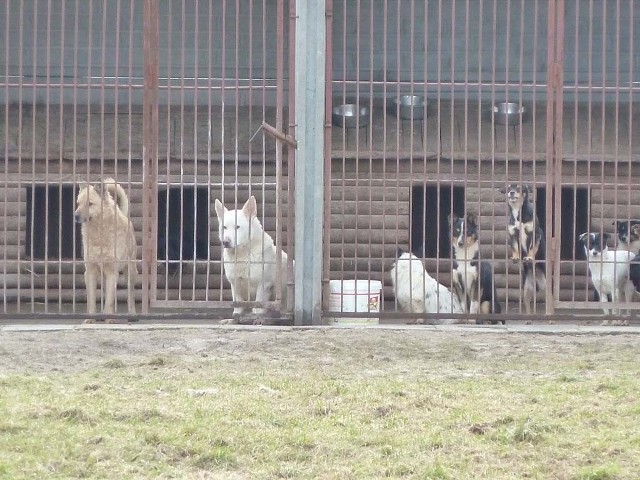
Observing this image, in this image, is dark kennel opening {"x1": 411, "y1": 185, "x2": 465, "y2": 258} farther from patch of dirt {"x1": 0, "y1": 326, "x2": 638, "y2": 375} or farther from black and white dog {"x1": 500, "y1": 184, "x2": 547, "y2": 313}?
patch of dirt {"x1": 0, "y1": 326, "x2": 638, "y2": 375}

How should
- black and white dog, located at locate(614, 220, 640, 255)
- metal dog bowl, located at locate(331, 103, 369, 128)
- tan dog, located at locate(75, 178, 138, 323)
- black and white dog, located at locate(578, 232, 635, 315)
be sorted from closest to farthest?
tan dog, located at locate(75, 178, 138, 323)
black and white dog, located at locate(578, 232, 635, 315)
black and white dog, located at locate(614, 220, 640, 255)
metal dog bowl, located at locate(331, 103, 369, 128)

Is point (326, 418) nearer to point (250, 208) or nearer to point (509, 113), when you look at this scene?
point (250, 208)

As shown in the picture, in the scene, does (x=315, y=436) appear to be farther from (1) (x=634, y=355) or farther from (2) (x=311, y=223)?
(2) (x=311, y=223)

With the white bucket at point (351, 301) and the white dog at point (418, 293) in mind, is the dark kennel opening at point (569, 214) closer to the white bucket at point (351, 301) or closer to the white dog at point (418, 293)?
the white dog at point (418, 293)

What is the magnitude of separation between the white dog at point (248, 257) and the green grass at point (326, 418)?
7.92 ft

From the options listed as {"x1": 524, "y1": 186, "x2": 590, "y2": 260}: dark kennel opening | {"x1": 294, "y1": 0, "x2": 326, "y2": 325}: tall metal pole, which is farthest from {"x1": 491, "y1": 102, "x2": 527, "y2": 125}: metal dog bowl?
{"x1": 294, "y1": 0, "x2": 326, "y2": 325}: tall metal pole

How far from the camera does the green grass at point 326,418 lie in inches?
193

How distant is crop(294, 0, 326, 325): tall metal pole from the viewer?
9.82 metres

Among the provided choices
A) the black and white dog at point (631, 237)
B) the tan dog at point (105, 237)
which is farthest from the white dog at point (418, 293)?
the tan dog at point (105, 237)

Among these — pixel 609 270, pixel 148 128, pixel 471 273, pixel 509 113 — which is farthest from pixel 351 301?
pixel 509 113

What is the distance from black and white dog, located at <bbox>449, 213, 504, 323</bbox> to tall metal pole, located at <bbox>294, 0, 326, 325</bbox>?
5.33 ft

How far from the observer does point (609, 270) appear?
442 inches

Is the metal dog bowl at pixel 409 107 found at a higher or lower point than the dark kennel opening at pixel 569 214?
higher

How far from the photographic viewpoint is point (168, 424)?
552cm
